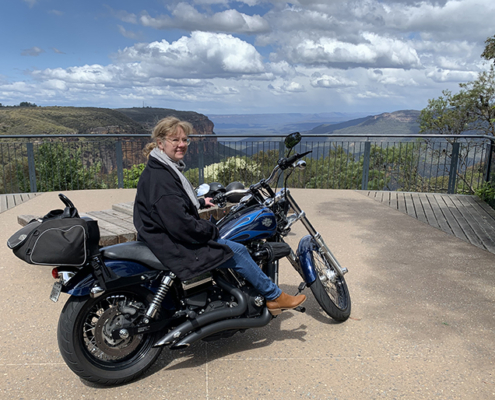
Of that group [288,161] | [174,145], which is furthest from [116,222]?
[288,161]

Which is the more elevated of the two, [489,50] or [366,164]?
[489,50]

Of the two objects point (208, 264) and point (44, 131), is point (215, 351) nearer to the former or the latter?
point (208, 264)

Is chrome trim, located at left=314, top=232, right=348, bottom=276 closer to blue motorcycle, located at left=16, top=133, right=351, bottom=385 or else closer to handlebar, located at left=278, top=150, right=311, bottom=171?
blue motorcycle, located at left=16, top=133, right=351, bottom=385

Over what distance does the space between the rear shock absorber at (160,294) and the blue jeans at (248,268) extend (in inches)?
14.2

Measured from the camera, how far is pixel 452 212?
780cm

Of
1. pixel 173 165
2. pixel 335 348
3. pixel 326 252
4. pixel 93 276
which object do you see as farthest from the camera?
pixel 326 252

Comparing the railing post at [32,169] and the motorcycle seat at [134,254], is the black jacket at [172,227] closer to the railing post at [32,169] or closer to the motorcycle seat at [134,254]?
the motorcycle seat at [134,254]

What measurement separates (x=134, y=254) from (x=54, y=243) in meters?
0.49

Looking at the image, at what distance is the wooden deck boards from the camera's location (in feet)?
21.5

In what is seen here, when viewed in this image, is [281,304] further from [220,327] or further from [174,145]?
[174,145]

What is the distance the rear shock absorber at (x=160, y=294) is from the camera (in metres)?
2.82

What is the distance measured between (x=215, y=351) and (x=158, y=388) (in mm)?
599

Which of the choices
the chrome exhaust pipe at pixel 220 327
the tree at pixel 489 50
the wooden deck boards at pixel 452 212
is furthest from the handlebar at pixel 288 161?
the tree at pixel 489 50

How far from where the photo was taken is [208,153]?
32.9 feet
